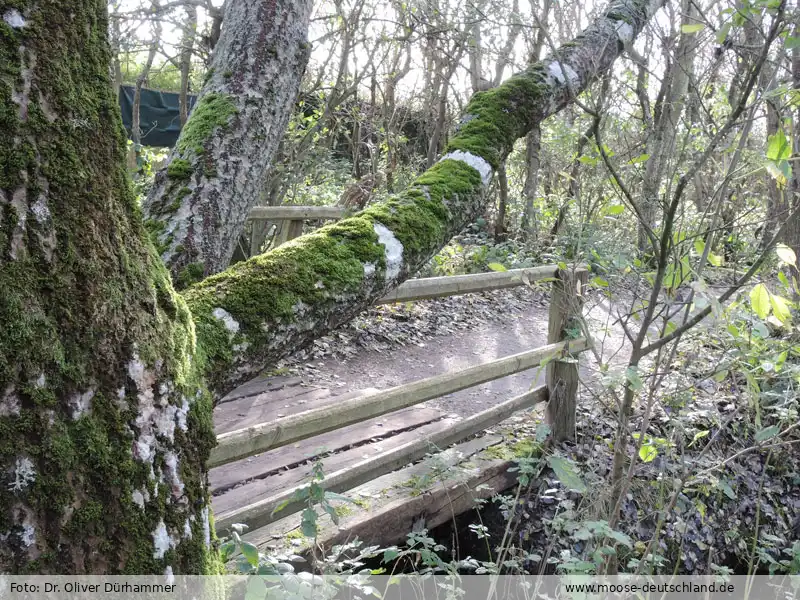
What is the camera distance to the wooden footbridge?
248 centimetres

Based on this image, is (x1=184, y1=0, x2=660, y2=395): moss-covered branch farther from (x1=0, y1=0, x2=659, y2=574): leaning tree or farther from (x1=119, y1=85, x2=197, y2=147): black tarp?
(x1=119, y1=85, x2=197, y2=147): black tarp

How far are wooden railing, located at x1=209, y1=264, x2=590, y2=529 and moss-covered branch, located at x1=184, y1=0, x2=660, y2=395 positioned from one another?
1.63ft

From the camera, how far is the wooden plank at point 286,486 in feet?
8.00

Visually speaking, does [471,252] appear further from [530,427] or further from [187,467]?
[187,467]

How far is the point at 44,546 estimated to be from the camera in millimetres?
833

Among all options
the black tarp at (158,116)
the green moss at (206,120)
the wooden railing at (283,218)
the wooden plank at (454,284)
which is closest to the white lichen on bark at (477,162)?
the green moss at (206,120)

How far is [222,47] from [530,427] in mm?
3216

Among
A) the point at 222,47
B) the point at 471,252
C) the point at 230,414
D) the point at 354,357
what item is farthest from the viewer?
the point at 471,252

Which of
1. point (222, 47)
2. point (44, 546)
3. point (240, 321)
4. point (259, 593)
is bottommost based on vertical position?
point (259, 593)

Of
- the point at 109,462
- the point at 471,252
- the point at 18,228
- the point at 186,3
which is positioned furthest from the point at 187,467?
the point at 471,252

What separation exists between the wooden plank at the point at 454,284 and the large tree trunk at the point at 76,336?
6.29 feet

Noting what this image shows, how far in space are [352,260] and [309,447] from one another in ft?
7.94

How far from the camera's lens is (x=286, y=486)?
3.12m

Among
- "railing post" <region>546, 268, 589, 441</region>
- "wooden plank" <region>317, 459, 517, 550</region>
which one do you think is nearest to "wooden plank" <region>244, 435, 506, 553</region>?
"wooden plank" <region>317, 459, 517, 550</region>
